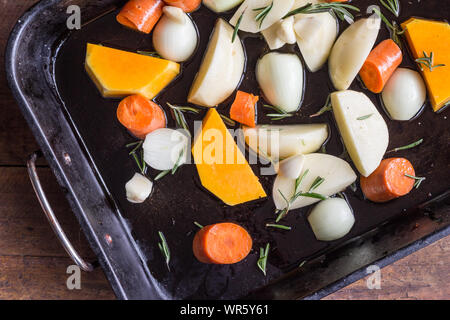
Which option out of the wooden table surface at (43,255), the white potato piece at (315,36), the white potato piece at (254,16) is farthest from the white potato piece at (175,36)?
the wooden table surface at (43,255)

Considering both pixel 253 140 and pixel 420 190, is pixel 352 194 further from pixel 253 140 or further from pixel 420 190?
pixel 253 140

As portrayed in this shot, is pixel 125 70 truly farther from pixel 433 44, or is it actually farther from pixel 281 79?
pixel 433 44

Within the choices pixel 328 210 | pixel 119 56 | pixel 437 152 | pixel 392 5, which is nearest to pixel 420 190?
pixel 437 152

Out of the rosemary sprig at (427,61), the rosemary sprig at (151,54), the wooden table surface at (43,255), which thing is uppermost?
the rosemary sprig at (151,54)

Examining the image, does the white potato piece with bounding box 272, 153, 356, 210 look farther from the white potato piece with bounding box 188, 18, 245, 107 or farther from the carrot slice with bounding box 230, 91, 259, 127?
the white potato piece with bounding box 188, 18, 245, 107

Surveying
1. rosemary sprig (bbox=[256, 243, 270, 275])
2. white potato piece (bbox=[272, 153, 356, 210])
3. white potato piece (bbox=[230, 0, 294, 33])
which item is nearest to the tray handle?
rosemary sprig (bbox=[256, 243, 270, 275])

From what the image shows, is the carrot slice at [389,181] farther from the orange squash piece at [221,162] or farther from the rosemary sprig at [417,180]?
the orange squash piece at [221,162]
